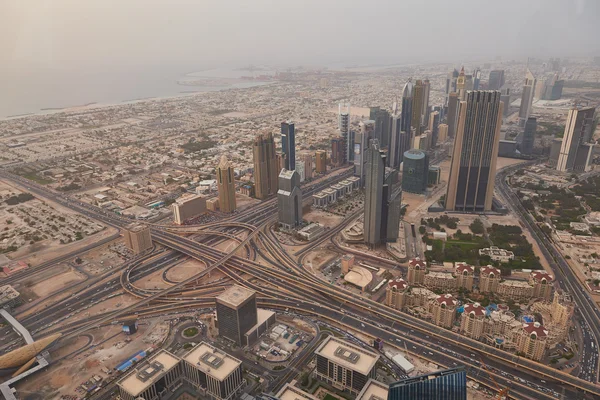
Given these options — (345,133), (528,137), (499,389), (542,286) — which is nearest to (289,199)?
(542,286)

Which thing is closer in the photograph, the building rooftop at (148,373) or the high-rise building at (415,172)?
the building rooftop at (148,373)

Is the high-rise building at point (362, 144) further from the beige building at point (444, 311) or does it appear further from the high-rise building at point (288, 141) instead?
the beige building at point (444, 311)

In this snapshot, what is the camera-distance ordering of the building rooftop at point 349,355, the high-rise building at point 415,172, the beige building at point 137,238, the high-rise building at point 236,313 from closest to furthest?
the building rooftop at point 349,355
the high-rise building at point 236,313
the beige building at point 137,238
the high-rise building at point 415,172

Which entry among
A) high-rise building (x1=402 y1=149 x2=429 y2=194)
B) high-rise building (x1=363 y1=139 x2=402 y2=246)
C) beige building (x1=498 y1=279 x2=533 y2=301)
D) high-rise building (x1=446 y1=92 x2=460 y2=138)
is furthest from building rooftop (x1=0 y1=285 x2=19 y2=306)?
high-rise building (x1=446 y1=92 x2=460 y2=138)

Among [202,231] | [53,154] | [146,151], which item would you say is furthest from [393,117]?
[53,154]

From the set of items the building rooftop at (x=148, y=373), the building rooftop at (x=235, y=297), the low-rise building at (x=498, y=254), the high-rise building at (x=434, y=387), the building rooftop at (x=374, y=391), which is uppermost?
the high-rise building at (x=434, y=387)

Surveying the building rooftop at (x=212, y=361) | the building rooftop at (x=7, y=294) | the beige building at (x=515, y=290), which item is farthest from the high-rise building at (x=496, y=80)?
the building rooftop at (x=7, y=294)

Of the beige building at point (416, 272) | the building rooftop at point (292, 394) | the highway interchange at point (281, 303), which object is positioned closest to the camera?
the building rooftop at point (292, 394)
